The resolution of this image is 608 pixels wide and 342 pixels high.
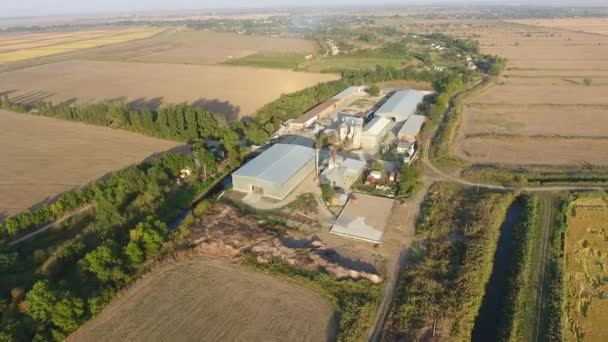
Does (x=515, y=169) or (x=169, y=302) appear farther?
(x=515, y=169)

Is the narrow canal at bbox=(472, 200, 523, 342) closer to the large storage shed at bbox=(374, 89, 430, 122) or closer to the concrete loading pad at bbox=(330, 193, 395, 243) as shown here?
the concrete loading pad at bbox=(330, 193, 395, 243)

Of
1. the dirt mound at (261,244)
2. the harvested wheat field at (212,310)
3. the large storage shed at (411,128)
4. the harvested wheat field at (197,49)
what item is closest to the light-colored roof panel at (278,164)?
the dirt mound at (261,244)

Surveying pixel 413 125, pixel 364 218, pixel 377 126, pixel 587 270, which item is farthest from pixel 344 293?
→ pixel 413 125

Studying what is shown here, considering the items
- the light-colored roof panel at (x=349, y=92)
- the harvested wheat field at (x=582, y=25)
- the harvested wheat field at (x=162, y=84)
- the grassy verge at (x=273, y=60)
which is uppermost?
the harvested wheat field at (x=582, y=25)

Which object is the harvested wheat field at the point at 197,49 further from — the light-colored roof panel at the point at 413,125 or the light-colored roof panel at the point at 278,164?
the light-colored roof panel at the point at 278,164

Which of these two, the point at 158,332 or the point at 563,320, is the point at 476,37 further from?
the point at 158,332

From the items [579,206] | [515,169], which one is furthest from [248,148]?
[579,206]
